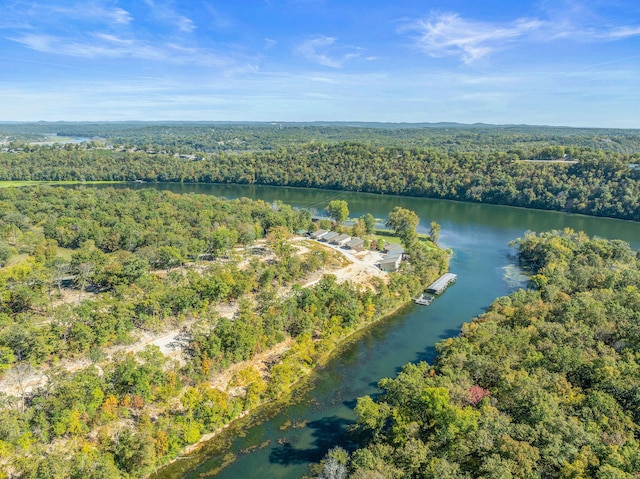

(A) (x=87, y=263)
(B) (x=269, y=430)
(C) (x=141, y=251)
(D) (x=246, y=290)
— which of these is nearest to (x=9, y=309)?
(A) (x=87, y=263)

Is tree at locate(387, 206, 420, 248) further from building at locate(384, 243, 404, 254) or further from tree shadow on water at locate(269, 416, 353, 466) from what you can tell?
tree shadow on water at locate(269, 416, 353, 466)

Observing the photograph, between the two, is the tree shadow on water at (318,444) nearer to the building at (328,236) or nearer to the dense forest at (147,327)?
the dense forest at (147,327)

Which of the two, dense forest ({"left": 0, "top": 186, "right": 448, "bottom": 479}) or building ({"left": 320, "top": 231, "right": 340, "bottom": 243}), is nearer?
dense forest ({"left": 0, "top": 186, "right": 448, "bottom": 479})

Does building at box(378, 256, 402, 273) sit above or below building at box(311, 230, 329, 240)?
below

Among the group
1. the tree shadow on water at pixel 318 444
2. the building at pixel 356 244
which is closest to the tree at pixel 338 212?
the building at pixel 356 244

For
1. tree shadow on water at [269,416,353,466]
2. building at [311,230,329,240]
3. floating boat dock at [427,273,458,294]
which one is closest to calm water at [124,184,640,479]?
tree shadow on water at [269,416,353,466]

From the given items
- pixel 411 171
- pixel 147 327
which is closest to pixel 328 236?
pixel 147 327
